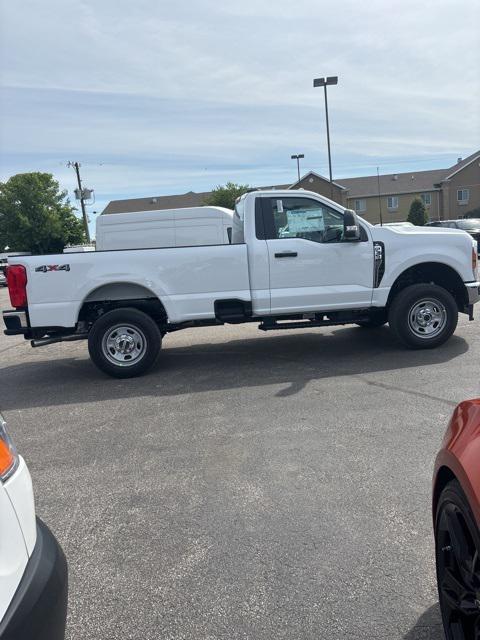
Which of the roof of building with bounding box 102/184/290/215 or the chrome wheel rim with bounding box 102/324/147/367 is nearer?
the chrome wheel rim with bounding box 102/324/147/367

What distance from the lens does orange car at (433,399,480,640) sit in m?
1.81

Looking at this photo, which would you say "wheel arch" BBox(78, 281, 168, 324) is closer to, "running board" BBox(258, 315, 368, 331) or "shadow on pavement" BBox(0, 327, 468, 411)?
"shadow on pavement" BBox(0, 327, 468, 411)

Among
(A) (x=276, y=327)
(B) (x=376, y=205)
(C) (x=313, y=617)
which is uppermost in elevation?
(B) (x=376, y=205)

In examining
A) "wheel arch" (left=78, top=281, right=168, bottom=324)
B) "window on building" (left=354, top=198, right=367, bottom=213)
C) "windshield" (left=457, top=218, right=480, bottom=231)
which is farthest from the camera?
"window on building" (left=354, top=198, right=367, bottom=213)

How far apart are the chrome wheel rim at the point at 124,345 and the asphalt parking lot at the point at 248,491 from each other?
0.30m

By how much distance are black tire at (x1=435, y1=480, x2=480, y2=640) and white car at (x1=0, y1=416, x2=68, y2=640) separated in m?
1.39

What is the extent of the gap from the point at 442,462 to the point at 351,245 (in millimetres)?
5200

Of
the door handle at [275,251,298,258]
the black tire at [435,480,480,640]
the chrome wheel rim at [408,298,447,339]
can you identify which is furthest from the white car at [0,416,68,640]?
the chrome wheel rim at [408,298,447,339]

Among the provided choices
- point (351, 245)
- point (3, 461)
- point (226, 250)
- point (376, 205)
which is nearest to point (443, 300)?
point (351, 245)

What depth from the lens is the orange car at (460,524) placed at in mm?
1809

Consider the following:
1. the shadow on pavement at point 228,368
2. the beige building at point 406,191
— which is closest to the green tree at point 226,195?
the beige building at point 406,191

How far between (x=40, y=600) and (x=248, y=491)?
211 cm

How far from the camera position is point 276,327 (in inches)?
277

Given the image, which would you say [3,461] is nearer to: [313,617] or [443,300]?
[313,617]
